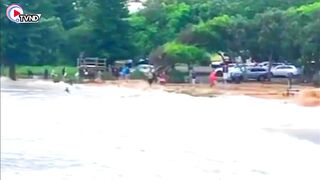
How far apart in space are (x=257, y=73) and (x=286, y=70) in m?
0.34

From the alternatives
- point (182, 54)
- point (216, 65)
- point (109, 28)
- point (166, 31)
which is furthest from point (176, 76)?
point (109, 28)

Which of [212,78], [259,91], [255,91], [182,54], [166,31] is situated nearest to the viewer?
[182,54]

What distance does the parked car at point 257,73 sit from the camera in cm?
684

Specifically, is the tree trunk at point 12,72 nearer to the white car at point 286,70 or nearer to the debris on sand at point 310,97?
the white car at point 286,70

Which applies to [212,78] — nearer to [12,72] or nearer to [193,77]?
[193,77]

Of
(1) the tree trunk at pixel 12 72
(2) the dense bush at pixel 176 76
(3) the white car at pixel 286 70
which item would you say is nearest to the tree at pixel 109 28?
(1) the tree trunk at pixel 12 72

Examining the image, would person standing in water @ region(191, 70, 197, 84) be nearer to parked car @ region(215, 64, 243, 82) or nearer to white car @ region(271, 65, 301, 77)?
parked car @ region(215, 64, 243, 82)

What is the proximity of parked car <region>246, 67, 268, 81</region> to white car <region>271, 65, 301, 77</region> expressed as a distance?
0.14 m

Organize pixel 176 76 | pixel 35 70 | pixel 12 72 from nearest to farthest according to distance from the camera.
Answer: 1. pixel 12 72
2. pixel 35 70
3. pixel 176 76

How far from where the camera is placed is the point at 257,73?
702cm

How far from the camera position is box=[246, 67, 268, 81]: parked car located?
684 centimetres

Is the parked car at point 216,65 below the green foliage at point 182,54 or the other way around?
below

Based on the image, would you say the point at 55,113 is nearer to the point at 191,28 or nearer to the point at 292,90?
the point at 191,28

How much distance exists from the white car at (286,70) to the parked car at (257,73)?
144 millimetres
